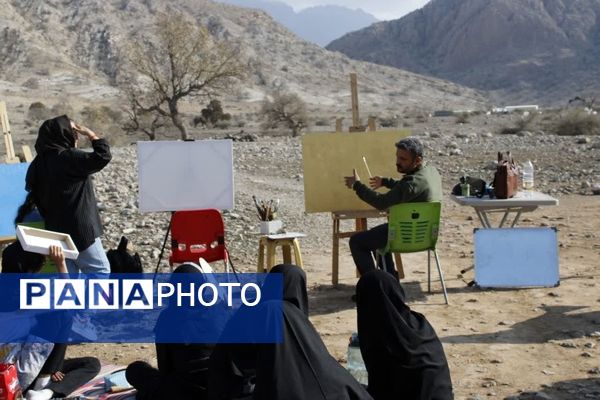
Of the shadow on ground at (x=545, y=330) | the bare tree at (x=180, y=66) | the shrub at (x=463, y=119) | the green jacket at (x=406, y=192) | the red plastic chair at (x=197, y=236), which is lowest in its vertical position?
the shadow on ground at (x=545, y=330)

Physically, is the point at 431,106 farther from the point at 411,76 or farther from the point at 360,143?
the point at 360,143

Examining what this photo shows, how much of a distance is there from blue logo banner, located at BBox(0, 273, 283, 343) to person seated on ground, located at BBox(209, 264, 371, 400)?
2.1 inches

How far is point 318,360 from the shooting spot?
332cm

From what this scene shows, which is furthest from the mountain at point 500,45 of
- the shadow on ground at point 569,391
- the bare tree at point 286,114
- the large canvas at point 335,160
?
the shadow on ground at point 569,391

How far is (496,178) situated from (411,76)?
75406mm

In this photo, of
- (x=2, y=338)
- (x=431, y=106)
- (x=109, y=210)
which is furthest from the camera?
(x=431, y=106)

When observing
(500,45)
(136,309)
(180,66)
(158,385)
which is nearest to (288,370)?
(158,385)

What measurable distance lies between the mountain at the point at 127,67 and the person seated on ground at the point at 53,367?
32994 mm

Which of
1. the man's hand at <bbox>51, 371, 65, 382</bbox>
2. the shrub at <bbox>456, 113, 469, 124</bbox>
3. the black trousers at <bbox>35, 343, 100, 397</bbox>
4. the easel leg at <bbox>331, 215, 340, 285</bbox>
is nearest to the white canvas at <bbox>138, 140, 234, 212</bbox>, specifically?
the easel leg at <bbox>331, 215, 340, 285</bbox>

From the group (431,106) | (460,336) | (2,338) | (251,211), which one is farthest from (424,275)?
(431,106)

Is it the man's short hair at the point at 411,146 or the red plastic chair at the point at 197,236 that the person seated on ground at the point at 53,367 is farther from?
the man's short hair at the point at 411,146

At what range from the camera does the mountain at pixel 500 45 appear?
8362 centimetres

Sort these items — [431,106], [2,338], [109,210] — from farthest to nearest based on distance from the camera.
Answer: [431,106] < [109,210] < [2,338]

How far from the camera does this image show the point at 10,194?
8078mm
